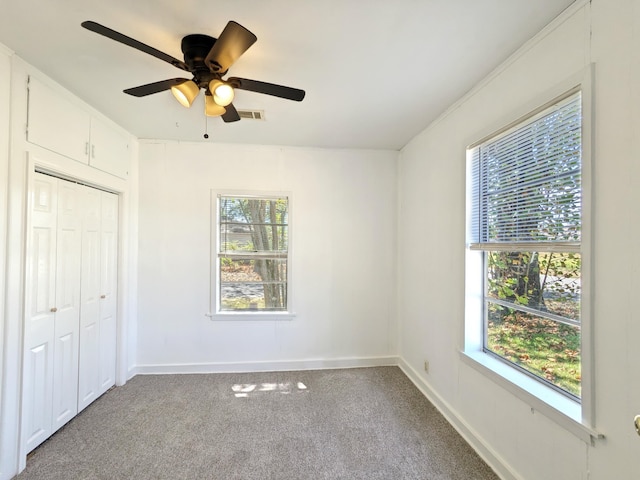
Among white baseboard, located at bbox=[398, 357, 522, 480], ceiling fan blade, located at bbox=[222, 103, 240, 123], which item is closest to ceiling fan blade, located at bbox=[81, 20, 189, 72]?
ceiling fan blade, located at bbox=[222, 103, 240, 123]

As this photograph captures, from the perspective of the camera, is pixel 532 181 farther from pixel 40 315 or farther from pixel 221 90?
pixel 40 315

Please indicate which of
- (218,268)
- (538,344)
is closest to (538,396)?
(538,344)

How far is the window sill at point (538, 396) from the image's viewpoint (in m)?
1.34

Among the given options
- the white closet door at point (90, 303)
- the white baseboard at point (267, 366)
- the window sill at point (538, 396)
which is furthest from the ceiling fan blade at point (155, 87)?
the white baseboard at point (267, 366)

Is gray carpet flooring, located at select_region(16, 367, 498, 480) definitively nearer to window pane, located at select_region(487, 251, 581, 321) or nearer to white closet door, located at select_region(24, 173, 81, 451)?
white closet door, located at select_region(24, 173, 81, 451)

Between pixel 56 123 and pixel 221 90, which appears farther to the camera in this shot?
pixel 56 123

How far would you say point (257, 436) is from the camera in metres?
2.22

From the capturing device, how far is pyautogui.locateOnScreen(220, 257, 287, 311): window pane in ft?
11.3

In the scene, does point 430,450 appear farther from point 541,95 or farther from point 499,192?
point 541,95

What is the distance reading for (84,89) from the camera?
221 centimetres

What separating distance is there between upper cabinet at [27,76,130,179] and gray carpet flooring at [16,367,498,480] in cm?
218

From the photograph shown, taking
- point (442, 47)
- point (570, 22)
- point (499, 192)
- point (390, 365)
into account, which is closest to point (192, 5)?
point (442, 47)

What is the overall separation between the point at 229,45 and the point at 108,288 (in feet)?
8.71

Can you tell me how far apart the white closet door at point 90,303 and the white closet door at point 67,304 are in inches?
2.5
